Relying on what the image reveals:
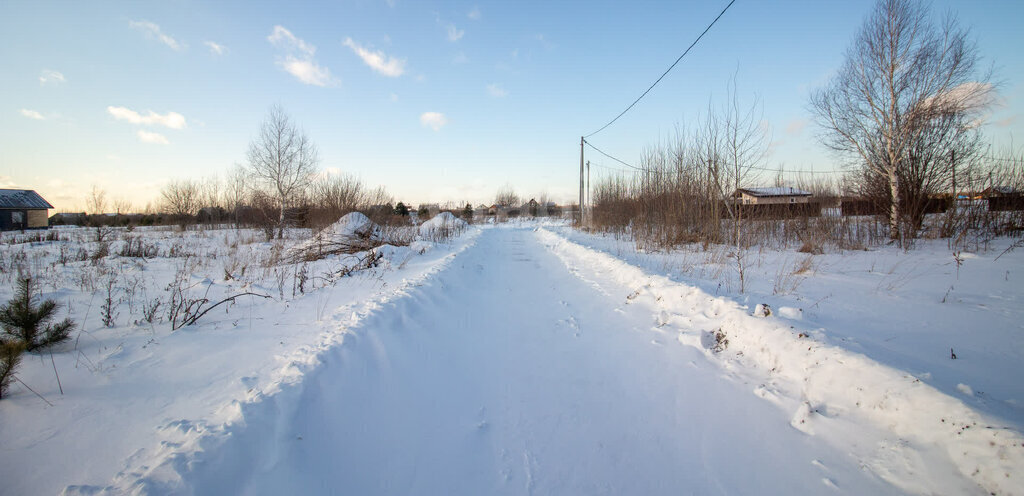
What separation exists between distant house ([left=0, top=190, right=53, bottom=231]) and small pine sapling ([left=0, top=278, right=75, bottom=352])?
121 ft

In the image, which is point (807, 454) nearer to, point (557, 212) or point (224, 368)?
point (224, 368)

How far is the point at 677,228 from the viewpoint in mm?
11492

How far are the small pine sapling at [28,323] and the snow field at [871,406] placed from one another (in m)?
5.77

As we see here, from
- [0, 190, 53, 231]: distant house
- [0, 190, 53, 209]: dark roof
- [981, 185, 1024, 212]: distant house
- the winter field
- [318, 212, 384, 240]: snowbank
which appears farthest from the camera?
[0, 190, 53, 209]: dark roof

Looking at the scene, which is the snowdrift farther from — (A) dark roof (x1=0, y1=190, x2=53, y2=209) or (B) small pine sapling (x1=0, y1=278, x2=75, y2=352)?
(A) dark roof (x1=0, y1=190, x2=53, y2=209)

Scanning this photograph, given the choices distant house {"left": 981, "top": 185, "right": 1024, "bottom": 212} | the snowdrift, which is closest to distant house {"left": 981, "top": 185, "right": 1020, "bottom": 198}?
distant house {"left": 981, "top": 185, "right": 1024, "bottom": 212}

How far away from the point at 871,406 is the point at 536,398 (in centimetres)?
207

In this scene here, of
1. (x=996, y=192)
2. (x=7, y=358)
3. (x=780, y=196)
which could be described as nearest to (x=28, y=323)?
(x=7, y=358)

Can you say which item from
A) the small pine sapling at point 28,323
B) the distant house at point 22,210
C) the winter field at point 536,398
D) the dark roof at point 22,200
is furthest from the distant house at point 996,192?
the dark roof at point 22,200

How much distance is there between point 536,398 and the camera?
2.56m

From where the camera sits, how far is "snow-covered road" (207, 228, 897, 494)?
5.75 feet

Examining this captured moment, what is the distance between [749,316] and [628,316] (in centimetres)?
136

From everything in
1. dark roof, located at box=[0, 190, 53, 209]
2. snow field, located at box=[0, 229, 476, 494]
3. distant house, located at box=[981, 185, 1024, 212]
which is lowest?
snow field, located at box=[0, 229, 476, 494]

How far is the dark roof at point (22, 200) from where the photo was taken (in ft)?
86.8
